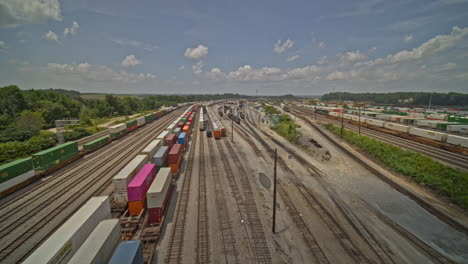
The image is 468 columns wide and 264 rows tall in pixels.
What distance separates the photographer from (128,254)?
36.3 feet

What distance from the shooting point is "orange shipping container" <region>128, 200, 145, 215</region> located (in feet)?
61.2

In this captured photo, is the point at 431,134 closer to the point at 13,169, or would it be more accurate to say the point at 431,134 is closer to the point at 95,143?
the point at 13,169

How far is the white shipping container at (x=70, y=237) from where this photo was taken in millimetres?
10125

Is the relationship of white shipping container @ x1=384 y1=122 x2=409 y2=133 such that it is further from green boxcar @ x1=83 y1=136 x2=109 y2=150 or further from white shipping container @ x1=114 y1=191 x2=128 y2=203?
green boxcar @ x1=83 y1=136 x2=109 y2=150

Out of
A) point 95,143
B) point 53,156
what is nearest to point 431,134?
point 53,156

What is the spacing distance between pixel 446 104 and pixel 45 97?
355m

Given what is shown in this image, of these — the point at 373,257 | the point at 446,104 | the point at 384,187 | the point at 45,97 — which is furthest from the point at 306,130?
the point at 446,104

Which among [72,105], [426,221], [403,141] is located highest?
[72,105]

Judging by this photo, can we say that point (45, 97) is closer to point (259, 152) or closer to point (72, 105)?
point (72, 105)

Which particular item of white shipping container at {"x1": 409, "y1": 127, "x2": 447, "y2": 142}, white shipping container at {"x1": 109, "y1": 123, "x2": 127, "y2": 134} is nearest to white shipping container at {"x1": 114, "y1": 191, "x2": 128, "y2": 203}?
white shipping container at {"x1": 109, "y1": 123, "x2": 127, "y2": 134}

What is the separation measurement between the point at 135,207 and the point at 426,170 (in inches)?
1698

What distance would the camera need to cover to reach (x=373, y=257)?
14969 millimetres

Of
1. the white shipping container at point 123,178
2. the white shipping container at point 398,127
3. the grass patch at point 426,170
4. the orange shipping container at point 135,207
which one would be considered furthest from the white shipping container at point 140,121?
the white shipping container at point 398,127

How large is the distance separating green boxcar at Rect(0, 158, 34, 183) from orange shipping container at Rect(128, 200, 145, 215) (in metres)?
19.2
